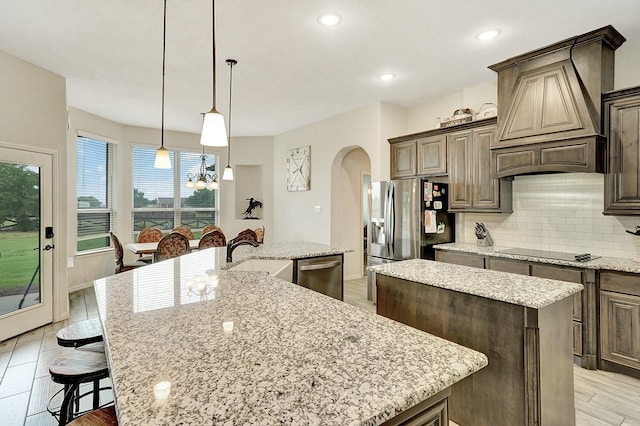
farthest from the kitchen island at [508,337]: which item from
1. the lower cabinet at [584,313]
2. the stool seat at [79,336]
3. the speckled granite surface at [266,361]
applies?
the stool seat at [79,336]

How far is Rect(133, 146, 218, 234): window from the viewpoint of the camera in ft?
21.1

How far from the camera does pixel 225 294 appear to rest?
1548 millimetres

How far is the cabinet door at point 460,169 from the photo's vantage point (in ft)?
12.9

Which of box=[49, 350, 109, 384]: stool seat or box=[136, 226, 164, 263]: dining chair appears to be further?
box=[136, 226, 164, 263]: dining chair

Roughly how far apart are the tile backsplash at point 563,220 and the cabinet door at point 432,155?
0.84m

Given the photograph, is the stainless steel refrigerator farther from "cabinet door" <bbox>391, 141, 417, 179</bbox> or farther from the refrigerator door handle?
"cabinet door" <bbox>391, 141, 417, 179</bbox>

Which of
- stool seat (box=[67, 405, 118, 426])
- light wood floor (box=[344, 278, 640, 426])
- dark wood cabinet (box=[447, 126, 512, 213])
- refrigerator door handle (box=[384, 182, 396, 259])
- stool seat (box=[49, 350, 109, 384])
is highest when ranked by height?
dark wood cabinet (box=[447, 126, 512, 213])

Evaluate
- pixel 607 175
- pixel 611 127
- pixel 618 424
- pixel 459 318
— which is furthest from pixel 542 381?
pixel 611 127

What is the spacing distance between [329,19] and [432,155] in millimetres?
2285

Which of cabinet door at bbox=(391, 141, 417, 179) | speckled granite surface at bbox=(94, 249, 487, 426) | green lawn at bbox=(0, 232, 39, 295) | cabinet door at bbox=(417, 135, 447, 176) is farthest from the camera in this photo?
cabinet door at bbox=(391, 141, 417, 179)

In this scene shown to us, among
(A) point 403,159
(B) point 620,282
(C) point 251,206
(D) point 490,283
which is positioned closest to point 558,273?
(B) point 620,282

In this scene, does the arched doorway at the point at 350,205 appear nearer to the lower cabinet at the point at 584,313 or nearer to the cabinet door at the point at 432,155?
the cabinet door at the point at 432,155

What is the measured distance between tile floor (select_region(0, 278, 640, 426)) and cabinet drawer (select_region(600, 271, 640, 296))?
0.69 meters

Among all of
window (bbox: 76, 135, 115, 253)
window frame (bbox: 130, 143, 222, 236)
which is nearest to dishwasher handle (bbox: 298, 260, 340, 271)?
window (bbox: 76, 135, 115, 253)
